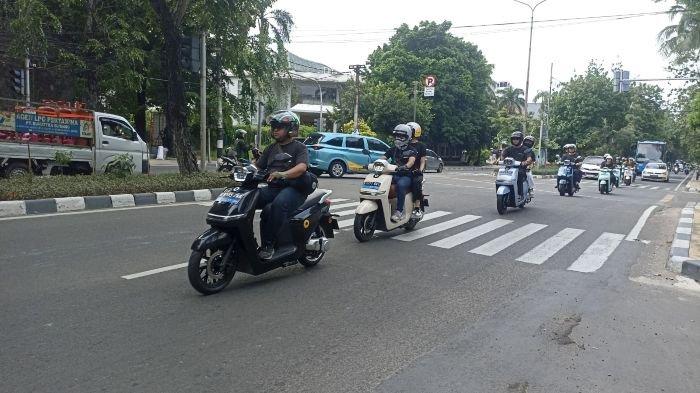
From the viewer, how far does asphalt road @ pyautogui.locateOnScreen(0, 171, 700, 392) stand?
11.3 feet

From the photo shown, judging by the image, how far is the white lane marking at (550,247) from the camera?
737cm

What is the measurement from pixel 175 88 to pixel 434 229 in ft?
Result: 24.5

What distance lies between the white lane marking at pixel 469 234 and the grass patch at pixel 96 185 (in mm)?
4636

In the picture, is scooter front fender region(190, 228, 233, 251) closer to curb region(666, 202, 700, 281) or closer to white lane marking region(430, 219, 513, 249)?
white lane marking region(430, 219, 513, 249)

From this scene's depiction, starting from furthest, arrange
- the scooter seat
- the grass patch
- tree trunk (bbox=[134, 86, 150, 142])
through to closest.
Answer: tree trunk (bbox=[134, 86, 150, 142]), the grass patch, the scooter seat

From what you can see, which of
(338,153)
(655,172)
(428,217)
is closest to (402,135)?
(428,217)

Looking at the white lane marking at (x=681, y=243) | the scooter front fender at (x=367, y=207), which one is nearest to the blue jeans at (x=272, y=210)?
the scooter front fender at (x=367, y=207)

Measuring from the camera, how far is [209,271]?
4977mm

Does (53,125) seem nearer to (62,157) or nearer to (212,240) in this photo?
(62,157)

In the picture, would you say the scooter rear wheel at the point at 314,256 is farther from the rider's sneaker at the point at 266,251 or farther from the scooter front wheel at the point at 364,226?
the scooter front wheel at the point at 364,226

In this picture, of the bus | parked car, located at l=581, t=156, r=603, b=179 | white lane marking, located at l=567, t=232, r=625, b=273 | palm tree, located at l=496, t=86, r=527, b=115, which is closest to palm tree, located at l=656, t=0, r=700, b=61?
parked car, located at l=581, t=156, r=603, b=179

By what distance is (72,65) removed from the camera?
63.8ft

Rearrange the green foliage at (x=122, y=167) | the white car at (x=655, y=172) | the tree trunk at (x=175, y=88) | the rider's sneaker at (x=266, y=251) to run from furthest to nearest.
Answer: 1. the white car at (x=655, y=172)
2. the tree trunk at (x=175, y=88)
3. the green foliage at (x=122, y=167)
4. the rider's sneaker at (x=266, y=251)

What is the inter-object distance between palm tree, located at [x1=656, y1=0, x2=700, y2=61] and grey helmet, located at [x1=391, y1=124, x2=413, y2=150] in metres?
23.6
